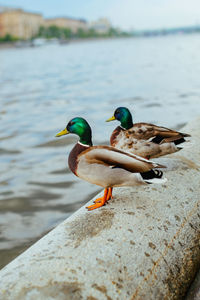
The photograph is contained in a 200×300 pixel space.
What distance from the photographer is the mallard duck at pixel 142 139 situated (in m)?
2.41

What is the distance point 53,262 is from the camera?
60.1 inches

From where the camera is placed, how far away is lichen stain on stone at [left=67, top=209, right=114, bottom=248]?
1.71 meters

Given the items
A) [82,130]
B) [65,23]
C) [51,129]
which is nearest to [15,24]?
[65,23]

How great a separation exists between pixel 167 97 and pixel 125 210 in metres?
8.66

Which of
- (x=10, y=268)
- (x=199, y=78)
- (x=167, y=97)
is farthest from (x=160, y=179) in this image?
(x=199, y=78)

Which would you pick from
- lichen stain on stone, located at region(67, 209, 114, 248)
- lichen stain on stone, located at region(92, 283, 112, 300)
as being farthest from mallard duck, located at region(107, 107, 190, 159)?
Result: lichen stain on stone, located at region(92, 283, 112, 300)

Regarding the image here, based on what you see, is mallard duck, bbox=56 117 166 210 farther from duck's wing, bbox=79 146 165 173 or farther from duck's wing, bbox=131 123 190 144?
duck's wing, bbox=131 123 190 144

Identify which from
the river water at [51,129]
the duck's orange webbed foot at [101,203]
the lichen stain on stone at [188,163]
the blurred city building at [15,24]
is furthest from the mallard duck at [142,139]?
the blurred city building at [15,24]

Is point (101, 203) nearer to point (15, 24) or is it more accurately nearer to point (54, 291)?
point (54, 291)

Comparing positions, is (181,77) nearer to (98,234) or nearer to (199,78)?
(199,78)

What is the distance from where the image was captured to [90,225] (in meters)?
1.79

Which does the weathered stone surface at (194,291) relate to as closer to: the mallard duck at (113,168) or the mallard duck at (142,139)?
the mallard duck at (113,168)

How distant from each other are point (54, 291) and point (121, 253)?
1.13 feet

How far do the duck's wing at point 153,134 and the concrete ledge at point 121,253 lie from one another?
35cm
